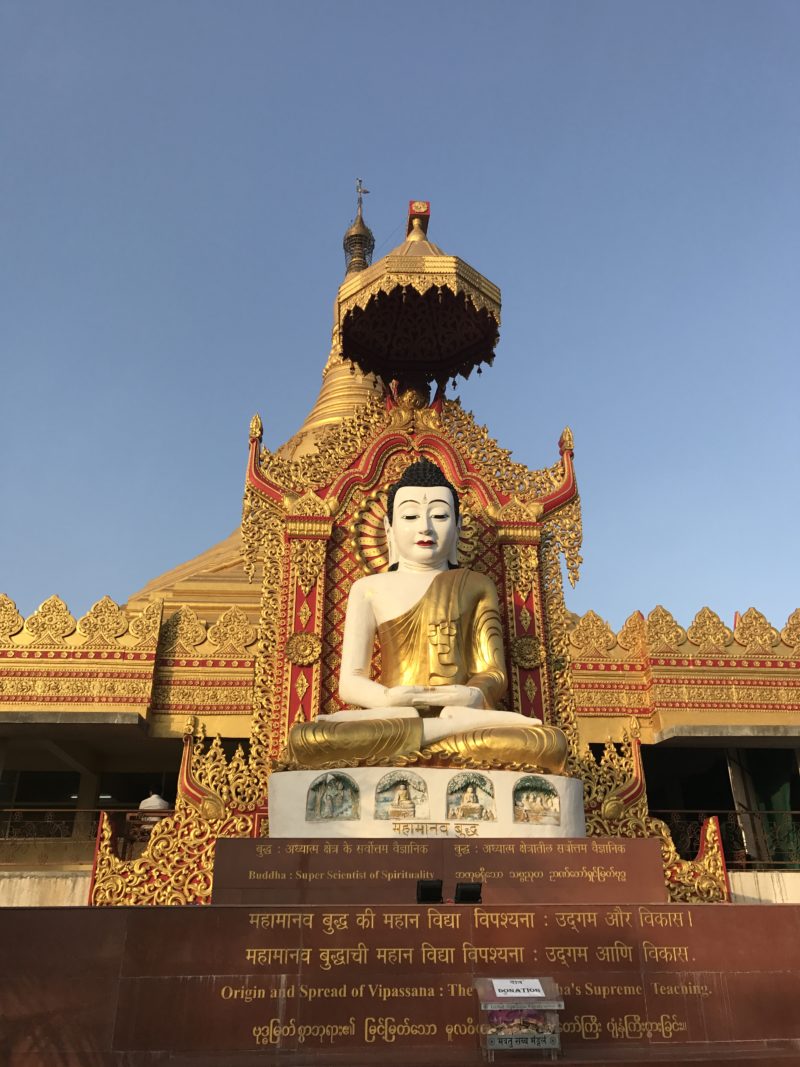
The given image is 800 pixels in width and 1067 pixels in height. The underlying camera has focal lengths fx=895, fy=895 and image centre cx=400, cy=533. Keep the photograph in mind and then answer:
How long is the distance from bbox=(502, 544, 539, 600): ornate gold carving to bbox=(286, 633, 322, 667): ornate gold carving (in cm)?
229

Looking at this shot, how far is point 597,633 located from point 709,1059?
795 centimetres

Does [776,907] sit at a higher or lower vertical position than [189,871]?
lower

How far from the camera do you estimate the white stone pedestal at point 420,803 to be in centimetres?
668

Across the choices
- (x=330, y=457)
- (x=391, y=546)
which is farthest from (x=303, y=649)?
(x=330, y=457)

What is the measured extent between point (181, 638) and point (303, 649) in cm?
307

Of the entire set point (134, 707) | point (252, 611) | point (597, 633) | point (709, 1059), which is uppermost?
point (252, 611)

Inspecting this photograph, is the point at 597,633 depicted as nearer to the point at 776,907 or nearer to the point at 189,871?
the point at 189,871

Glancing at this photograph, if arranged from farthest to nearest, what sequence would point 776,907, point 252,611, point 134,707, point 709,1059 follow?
point 252,611 < point 134,707 < point 776,907 < point 709,1059

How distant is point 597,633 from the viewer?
12.0 metres

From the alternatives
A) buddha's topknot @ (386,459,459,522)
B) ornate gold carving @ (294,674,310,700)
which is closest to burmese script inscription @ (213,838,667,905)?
ornate gold carving @ (294,674,310,700)

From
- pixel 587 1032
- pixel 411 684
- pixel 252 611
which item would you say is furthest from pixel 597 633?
pixel 587 1032

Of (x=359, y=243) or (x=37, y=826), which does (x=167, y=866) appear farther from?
(x=359, y=243)

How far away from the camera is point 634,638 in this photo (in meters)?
12.0

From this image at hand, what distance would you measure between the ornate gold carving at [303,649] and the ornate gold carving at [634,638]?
4672 millimetres
